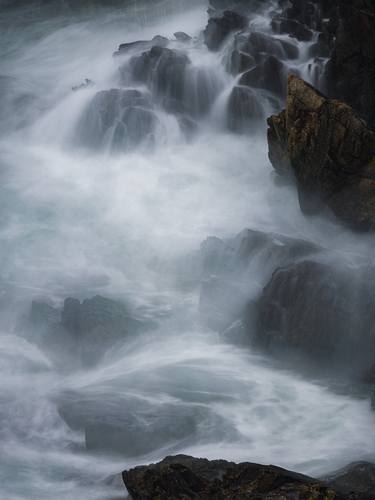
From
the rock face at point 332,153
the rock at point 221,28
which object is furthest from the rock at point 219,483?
the rock at point 221,28

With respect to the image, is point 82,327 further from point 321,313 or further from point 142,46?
point 142,46

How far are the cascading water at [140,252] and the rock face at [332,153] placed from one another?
0.80m

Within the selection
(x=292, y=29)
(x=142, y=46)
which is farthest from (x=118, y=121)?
(x=292, y=29)

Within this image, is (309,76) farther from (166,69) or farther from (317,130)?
(317,130)

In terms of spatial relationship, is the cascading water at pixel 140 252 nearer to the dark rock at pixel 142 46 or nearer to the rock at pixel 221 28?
the dark rock at pixel 142 46

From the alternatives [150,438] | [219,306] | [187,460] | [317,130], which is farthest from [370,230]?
[187,460]

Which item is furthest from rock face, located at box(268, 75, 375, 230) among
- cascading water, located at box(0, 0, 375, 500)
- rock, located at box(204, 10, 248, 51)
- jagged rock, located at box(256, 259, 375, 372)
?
rock, located at box(204, 10, 248, 51)

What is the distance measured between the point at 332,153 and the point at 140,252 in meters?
5.84

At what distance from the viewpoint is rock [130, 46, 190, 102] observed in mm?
23766

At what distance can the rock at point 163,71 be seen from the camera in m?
23.8

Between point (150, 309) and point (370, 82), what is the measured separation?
358 inches

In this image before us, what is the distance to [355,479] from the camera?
336 inches

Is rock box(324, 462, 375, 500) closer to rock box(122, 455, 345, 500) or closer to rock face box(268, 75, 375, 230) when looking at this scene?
rock box(122, 455, 345, 500)

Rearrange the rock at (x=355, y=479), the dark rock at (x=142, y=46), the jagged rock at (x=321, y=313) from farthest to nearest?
1. the dark rock at (x=142, y=46)
2. the jagged rock at (x=321, y=313)
3. the rock at (x=355, y=479)
